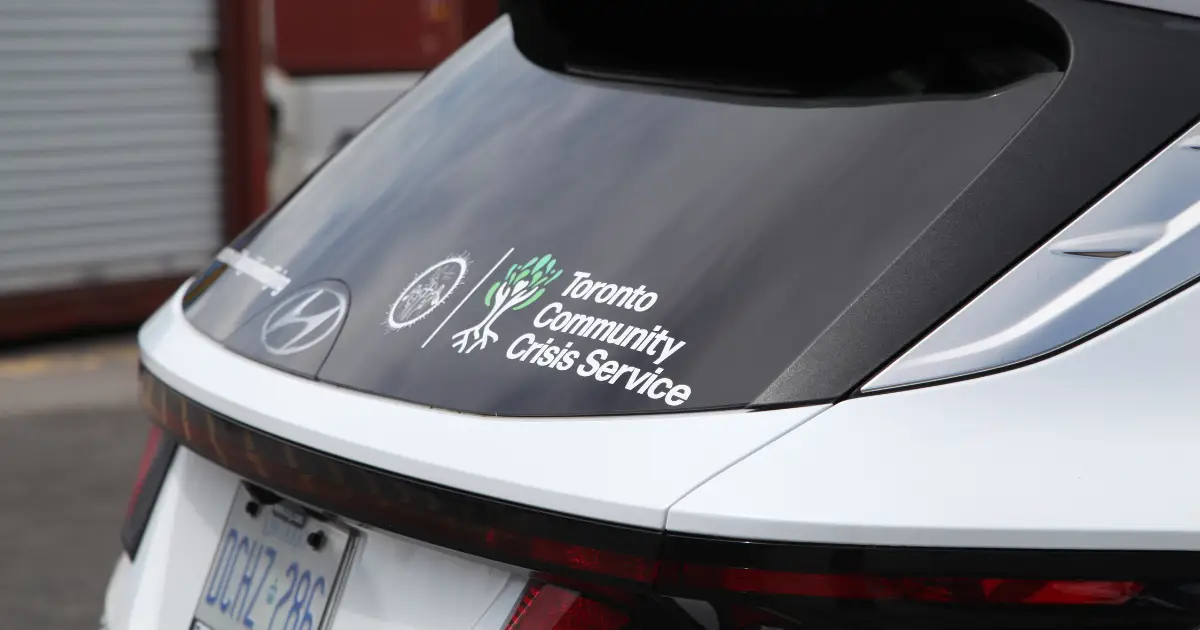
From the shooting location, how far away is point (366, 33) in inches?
362

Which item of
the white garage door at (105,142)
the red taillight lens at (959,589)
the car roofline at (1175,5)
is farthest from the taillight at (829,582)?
the white garage door at (105,142)

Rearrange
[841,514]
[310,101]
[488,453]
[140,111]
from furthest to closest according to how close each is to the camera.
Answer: [310,101], [140,111], [488,453], [841,514]

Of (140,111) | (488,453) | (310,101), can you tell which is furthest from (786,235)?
(310,101)

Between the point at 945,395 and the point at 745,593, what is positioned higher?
the point at 945,395

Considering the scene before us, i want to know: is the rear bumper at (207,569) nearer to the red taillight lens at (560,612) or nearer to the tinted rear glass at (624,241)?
the red taillight lens at (560,612)

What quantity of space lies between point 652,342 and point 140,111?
6667 millimetres

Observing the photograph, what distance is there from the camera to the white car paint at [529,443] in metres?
1.39

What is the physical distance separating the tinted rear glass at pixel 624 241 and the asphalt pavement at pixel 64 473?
8.20 feet

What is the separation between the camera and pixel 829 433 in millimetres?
1385

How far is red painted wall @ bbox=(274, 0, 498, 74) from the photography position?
8.84m

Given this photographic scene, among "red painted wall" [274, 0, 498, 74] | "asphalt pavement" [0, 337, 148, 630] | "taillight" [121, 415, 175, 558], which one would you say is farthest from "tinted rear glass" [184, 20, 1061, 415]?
"red painted wall" [274, 0, 498, 74]

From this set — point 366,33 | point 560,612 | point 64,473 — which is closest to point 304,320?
point 560,612

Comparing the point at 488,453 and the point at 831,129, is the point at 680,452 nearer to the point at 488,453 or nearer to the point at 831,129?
the point at 488,453

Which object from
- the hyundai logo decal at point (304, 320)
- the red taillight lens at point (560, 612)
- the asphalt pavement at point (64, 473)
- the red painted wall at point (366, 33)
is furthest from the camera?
the red painted wall at point (366, 33)
